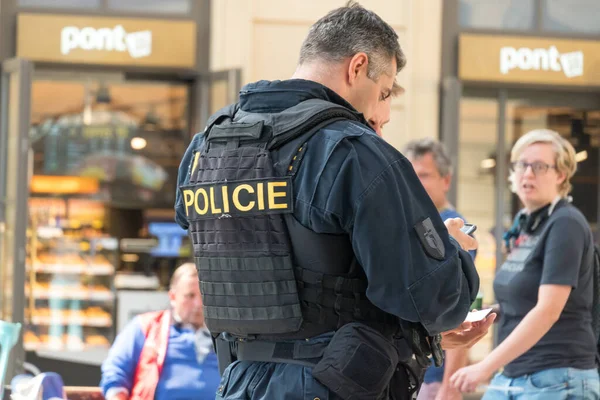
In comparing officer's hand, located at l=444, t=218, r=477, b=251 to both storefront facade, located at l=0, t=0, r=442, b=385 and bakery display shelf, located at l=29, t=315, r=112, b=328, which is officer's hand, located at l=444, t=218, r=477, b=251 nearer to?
storefront facade, located at l=0, t=0, r=442, b=385

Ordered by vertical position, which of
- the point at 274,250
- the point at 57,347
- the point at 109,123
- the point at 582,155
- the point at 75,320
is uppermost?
the point at 109,123

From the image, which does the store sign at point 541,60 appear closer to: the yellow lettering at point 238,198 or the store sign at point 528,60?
the store sign at point 528,60

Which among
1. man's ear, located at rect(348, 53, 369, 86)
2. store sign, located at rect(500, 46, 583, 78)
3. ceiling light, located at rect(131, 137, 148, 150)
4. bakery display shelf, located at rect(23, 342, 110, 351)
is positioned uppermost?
store sign, located at rect(500, 46, 583, 78)

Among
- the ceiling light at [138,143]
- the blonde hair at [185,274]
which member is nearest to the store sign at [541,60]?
the ceiling light at [138,143]

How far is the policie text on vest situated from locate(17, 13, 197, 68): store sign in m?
6.59

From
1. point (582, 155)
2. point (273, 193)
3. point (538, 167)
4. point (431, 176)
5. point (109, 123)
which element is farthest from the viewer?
point (109, 123)

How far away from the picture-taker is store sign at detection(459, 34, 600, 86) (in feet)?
31.1

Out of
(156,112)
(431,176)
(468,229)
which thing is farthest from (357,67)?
(156,112)

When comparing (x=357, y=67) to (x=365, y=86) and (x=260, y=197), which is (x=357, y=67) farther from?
(x=260, y=197)

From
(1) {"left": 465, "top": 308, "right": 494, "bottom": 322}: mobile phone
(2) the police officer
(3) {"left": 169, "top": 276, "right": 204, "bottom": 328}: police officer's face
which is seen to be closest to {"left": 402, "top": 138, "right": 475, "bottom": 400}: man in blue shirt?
(3) {"left": 169, "top": 276, "right": 204, "bottom": 328}: police officer's face

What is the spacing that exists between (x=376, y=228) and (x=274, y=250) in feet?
0.86

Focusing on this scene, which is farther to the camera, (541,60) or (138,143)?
(138,143)

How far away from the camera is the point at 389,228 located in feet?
8.28

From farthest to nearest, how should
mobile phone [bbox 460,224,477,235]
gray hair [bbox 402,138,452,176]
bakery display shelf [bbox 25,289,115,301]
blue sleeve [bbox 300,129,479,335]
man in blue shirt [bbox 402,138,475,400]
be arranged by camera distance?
bakery display shelf [bbox 25,289,115,301] → gray hair [bbox 402,138,452,176] → man in blue shirt [bbox 402,138,475,400] → mobile phone [bbox 460,224,477,235] → blue sleeve [bbox 300,129,479,335]
